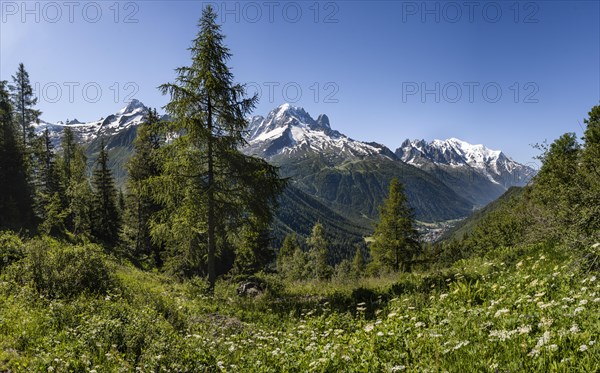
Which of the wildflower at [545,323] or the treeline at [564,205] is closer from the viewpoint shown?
the wildflower at [545,323]

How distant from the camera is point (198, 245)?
17484mm

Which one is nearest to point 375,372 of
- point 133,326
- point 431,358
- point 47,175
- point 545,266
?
point 431,358

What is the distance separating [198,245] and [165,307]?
23.7ft

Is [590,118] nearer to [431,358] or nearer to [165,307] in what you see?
[431,358]

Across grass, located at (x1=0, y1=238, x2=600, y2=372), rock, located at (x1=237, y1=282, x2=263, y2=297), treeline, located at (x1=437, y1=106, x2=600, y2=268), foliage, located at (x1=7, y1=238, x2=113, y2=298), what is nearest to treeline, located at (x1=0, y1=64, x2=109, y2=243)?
foliage, located at (x1=7, y1=238, x2=113, y2=298)

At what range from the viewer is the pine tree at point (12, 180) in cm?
2956

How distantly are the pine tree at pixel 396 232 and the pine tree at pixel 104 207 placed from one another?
98.6 ft

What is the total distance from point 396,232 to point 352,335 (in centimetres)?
2692

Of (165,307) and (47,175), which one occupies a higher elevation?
(47,175)

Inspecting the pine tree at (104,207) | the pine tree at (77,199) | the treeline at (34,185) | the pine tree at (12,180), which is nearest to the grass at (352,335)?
the treeline at (34,185)

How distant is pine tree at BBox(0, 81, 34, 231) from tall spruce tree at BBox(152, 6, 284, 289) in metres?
22.8

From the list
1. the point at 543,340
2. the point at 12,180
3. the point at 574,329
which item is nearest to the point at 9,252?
the point at 543,340

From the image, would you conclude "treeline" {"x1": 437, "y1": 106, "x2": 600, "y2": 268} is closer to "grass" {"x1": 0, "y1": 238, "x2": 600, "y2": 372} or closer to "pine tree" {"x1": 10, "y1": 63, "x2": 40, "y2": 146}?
"grass" {"x1": 0, "y1": 238, "x2": 600, "y2": 372}

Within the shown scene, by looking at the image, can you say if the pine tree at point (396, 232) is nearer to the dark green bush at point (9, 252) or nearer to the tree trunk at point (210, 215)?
the tree trunk at point (210, 215)
